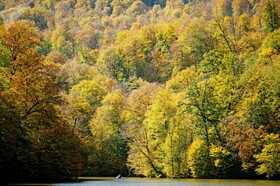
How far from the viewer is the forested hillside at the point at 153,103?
4841 centimetres

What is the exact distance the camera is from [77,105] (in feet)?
268

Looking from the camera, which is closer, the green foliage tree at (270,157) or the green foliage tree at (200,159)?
the green foliage tree at (270,157)

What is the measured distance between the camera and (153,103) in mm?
75250

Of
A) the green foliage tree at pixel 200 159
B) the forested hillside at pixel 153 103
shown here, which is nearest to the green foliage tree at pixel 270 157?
the forested hillside at pixel 153 103

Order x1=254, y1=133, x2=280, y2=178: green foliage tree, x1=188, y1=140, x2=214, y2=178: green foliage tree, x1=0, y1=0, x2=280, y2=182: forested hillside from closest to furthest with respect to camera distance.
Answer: x1=0, y1=0, x2=280, y2=182: forested hillside < x1=254, y1=133, x2=280, y2=178: green foliage tree < x1=188, y1=140, x2=214, y2=178: green foliage tree

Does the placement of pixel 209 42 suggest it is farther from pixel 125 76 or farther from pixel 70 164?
pixel 70 164

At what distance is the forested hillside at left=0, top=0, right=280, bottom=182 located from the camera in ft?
159

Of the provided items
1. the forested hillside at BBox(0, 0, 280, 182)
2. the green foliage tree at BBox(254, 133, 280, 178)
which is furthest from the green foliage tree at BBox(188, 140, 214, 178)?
the green foliage tree at BBox(254, 133, 280, 178)

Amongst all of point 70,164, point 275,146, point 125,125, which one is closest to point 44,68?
point 70,164

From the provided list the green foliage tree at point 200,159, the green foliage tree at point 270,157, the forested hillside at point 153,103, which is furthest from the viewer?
the green foliage tree at point 200,159

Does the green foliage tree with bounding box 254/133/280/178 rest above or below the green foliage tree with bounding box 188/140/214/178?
above

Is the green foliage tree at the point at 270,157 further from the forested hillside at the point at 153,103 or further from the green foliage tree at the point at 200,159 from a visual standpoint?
the green foliage tree at the point at 200,159

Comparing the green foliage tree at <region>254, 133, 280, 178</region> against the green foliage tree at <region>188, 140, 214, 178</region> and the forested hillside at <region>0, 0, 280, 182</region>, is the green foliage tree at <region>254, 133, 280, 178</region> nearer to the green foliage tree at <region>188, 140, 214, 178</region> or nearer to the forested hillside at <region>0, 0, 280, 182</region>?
the forested hillside at <region>0, 0, 280, 182</region>

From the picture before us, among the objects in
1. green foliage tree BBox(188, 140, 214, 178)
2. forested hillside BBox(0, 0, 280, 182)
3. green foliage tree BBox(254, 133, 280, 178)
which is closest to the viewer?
forested hillside BBox(0, 0, 280, 182)
